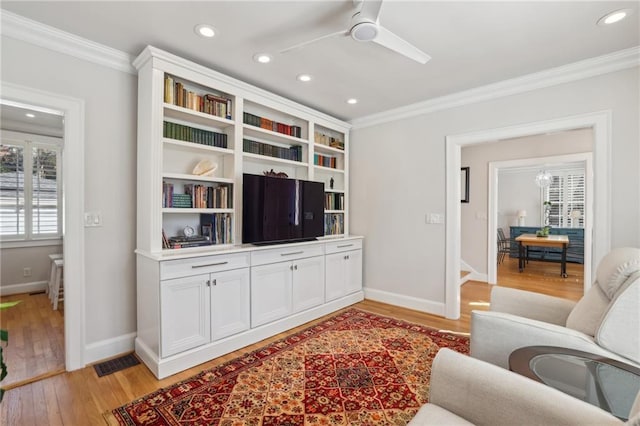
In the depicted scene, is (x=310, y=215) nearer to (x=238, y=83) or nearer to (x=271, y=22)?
(x=238, y=83)

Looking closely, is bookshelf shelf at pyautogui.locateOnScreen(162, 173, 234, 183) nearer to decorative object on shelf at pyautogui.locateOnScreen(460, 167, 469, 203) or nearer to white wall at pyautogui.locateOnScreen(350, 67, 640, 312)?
white wall at pyautogui.locateOnScreen(350, 67, 640, 312)

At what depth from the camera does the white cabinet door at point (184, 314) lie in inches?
89.3

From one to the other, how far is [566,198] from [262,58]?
9.18 meters

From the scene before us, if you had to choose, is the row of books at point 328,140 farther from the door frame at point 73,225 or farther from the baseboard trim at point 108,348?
the baseboard trim at point 108,348

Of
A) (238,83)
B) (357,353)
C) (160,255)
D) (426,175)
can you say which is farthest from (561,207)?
(160,255)

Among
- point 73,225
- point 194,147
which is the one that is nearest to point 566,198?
point 194,147

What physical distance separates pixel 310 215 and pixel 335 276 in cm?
84

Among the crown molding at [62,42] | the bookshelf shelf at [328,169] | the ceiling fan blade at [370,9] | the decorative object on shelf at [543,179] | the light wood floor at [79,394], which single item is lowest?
the light wood floor at [79,394]

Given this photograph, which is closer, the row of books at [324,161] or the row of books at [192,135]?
the row of books at [192,135]

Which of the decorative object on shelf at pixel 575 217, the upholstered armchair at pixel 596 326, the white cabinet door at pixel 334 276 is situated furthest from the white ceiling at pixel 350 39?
the decorative object on shelf at pixel 575 217

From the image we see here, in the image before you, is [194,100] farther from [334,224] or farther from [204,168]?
[334,224]

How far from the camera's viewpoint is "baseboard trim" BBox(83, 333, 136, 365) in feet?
8.02

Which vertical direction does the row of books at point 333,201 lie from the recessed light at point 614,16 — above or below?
below

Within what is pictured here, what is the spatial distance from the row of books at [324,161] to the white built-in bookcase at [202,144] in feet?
0.05
